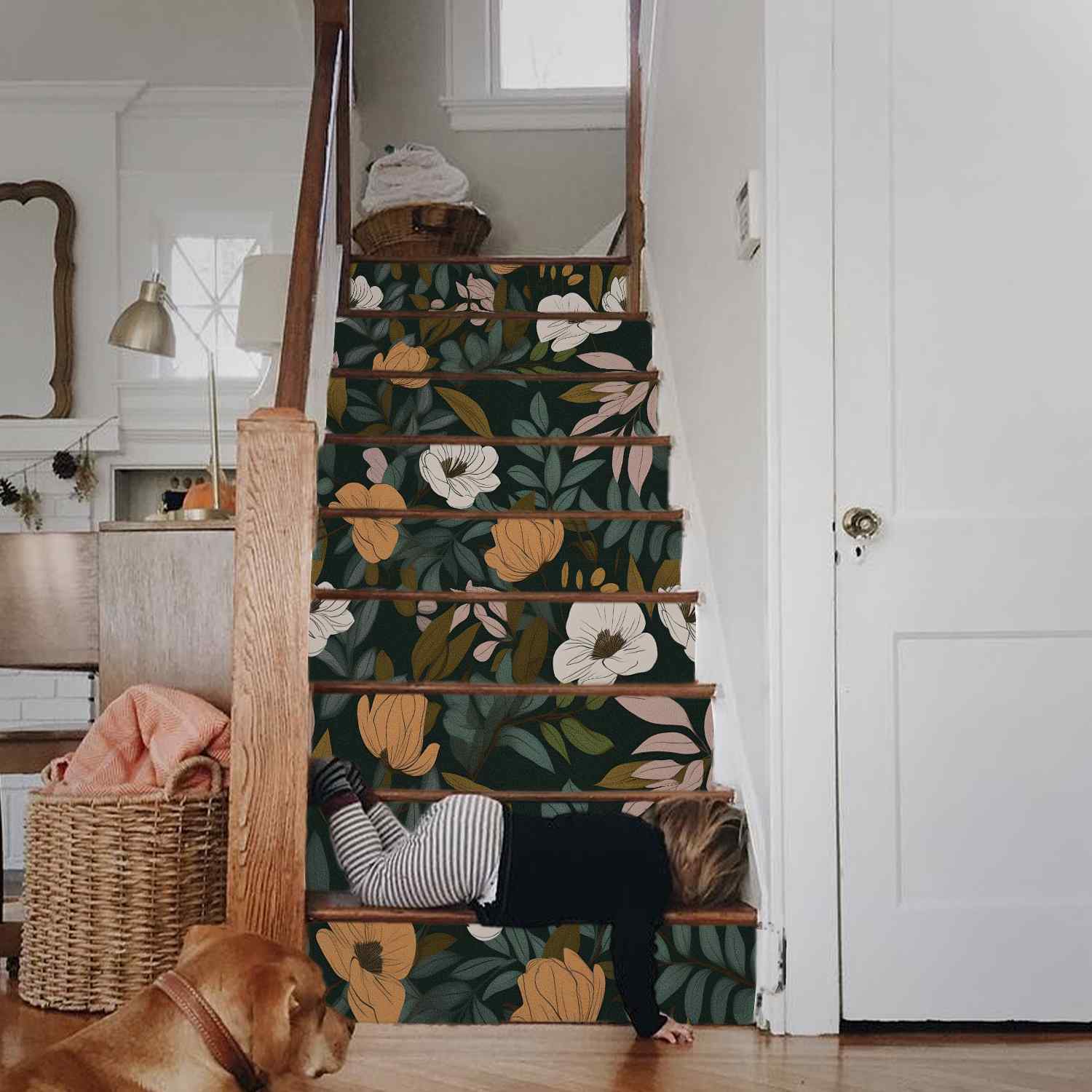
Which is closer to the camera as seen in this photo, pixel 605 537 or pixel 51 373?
pixel 605 537

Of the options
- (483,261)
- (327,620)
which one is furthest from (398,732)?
(483,261)

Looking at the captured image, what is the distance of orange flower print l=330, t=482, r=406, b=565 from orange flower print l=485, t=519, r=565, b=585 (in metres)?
0.24

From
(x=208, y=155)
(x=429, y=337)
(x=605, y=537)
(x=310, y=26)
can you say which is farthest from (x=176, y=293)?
(x=605, y=537)

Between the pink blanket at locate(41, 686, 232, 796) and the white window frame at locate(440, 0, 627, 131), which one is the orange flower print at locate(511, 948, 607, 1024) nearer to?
the pink blanket at locate(41, 686, 232, 796)

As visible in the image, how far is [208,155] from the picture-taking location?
5535 mm

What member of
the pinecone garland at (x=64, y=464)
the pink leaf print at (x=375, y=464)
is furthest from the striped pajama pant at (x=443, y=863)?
the pinecone garland at (x=64, y=464)

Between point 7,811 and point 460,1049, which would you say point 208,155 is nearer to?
point 7,811

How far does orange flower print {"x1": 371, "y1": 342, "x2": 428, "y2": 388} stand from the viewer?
391cm

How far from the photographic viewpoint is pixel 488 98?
213 inches

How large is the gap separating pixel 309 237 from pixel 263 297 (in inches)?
60.2

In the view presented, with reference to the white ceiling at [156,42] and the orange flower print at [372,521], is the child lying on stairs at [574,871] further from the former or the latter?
the white ceiling at [156,42]

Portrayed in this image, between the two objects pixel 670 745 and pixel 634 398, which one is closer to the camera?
pixel 670 745

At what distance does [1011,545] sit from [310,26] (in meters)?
3.31

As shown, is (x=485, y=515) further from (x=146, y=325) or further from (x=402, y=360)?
Answer: (x=146, y=325)
